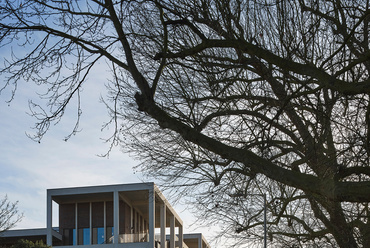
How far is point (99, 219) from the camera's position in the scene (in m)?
48.2

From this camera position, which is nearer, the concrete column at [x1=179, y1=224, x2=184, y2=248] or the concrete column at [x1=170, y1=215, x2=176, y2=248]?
the concrete column at [x1=170, y1=215, x2=176, y2=248]

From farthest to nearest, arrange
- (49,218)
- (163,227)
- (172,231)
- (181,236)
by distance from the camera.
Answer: (181,236) < (172,231) < (163,227) < (49,218)

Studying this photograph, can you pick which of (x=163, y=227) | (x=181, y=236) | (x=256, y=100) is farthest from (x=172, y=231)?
(x=256, y=100)

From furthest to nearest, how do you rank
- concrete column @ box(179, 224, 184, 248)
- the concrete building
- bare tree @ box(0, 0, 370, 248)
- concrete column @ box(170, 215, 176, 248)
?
concrete column @ box(179, 224, 184, 248)
concrete column @ box(170, 215, 176, 248)
the concrete building
bare tree @ box(0, 0, 370, 248)

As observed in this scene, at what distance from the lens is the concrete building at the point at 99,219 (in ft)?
148

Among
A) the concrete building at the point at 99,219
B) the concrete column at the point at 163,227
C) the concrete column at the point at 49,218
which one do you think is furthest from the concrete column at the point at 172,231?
the concrete column at the point at 49,218

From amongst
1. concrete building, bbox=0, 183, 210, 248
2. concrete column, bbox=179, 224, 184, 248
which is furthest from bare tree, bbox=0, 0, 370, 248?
concrete column, bbox=179, 224, 184, 248

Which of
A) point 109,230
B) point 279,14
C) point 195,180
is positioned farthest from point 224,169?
point 109,230

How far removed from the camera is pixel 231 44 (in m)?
8.59

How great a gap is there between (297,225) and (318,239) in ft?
3.18

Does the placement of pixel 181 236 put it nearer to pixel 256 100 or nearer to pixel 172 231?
pixel 172 231

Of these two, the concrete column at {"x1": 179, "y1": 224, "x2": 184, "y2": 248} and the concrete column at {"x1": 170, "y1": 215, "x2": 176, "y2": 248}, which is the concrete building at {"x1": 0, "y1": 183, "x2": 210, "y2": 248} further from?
the concrete column at {"x1": 179, "y1": 224, "x2": 184, "y2": 248}

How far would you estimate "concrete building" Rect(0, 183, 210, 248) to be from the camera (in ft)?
148

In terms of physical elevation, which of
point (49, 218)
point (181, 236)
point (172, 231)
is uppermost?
point (49, 218)
